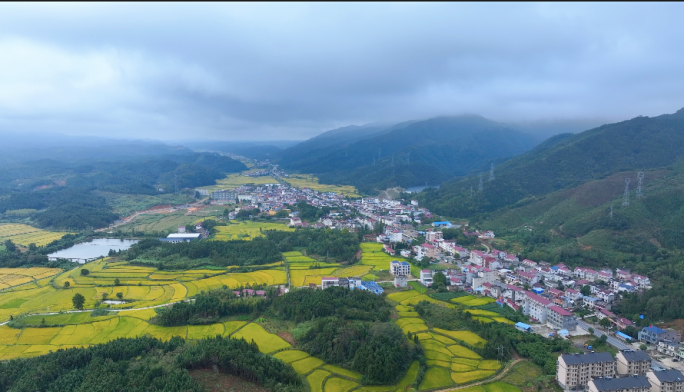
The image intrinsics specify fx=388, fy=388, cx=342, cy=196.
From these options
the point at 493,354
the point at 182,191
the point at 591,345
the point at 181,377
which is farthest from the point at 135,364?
the point at 182,191

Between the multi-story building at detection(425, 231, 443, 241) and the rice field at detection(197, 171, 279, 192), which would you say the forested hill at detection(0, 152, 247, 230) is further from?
the multi-story building at detection(425, 231, 443, 241)

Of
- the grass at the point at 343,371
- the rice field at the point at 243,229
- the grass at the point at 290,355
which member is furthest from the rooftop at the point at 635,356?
the rice field at the point at 243,229

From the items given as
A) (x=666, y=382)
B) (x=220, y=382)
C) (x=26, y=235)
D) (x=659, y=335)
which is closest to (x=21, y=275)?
(x=26, y=235)

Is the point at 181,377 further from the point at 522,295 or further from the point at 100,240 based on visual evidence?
the point at 100,240

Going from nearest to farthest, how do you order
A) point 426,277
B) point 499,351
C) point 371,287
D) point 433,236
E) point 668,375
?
point 668,375 → point 499,351 → point 371,287 → point 426,277 → point 433,236

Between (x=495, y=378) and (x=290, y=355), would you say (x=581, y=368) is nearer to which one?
(x=495, y=378)

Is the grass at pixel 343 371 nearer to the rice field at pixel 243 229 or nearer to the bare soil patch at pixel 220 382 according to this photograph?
the bare soil patch at pixel 220 382
